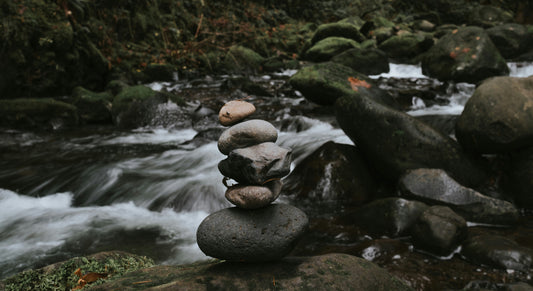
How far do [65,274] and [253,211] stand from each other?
54.6 inches

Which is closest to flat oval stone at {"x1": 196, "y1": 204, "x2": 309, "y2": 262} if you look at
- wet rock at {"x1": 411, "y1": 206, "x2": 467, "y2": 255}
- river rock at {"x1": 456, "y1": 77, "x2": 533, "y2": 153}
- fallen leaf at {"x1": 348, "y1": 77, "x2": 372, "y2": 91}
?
→ wet rock at {"x1": 411, "y1": 206, "x2": 467, "y2": 255}

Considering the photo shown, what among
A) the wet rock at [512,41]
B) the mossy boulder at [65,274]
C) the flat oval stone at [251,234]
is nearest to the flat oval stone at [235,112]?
the flat oval stone at [251,234]

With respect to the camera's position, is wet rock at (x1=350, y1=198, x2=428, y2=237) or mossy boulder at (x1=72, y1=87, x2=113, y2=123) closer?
wet rock at (x1=350, y1=198, x2=428, y2=237)

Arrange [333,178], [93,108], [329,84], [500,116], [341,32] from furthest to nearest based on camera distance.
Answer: [341,32] < [93,108] < [329,84] < [333,178] < [500,116]

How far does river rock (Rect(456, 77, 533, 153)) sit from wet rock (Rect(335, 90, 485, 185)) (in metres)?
0.33

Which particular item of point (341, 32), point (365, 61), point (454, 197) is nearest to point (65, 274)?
point (454, 197)

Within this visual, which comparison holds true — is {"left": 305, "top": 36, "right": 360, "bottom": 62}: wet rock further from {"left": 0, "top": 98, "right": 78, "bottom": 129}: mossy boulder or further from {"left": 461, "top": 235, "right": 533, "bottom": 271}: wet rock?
{"left": 461, "top": 235, "right": 533, "bottom": 271}: wet rock

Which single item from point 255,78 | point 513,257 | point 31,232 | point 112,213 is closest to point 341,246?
point 513,257

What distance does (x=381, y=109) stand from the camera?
518cm

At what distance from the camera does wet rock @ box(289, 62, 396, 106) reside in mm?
8195

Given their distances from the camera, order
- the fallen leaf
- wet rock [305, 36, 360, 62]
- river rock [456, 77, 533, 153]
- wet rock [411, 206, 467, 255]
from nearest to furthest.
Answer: wet rock [411, 206, 467, 255], river rock [456, 77, 533, 153], the fallen leaf, wet rock [305, 36, 360, 62]

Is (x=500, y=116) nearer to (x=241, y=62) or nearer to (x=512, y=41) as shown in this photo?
(x=241, y=62)

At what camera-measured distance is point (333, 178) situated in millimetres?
5191

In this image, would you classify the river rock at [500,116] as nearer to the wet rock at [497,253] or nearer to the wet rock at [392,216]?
the wet rock at [392,216]
